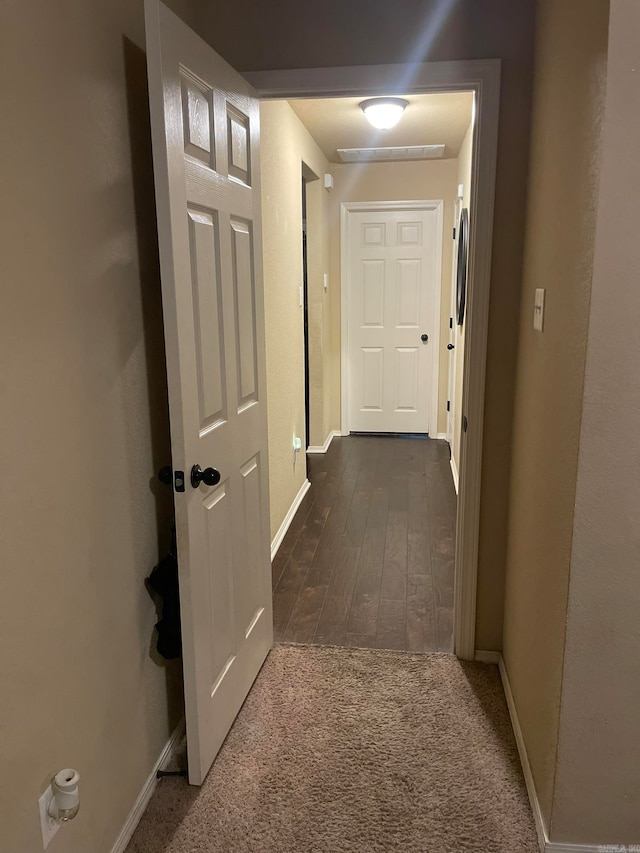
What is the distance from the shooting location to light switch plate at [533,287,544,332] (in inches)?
70.1

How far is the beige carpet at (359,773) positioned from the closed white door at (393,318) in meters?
3.75

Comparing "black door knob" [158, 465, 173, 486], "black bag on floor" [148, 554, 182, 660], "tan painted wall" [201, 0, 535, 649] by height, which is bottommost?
"black bag on floor" [148, 554, 182, 660]

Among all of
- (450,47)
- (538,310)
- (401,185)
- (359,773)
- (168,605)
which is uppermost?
(401,185)

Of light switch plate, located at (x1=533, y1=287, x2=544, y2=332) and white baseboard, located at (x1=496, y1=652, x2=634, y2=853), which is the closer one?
white baseboard, located at (x1=496, y1=652, x2=634, y2=853)

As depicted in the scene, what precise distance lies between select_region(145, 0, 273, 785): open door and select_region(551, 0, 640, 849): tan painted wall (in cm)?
96

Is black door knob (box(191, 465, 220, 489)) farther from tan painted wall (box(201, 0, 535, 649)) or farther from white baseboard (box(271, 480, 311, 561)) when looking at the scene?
white baseboard (box(271, 480, 311, 561))

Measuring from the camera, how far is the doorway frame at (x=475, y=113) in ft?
6.73

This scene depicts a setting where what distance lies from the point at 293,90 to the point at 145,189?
743mm

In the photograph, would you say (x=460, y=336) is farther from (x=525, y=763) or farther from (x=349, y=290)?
(x=525, y=763)

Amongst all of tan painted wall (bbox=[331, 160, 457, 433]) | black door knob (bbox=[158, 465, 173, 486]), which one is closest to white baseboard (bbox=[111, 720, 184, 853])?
black door knob (bbox=[158, 465, 173, 486])

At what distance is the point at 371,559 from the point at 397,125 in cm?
285

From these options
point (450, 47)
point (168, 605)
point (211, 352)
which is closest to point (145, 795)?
point (168, 605)

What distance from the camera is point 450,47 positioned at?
2.06 m

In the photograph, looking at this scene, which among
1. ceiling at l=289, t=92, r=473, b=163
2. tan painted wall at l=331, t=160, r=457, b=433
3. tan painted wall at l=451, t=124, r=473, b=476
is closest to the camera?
ceiling at l=289, t=92, r=473, b=163
